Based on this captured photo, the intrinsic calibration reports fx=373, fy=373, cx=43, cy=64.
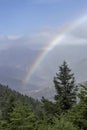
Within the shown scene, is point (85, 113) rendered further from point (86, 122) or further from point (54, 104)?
point (54, 104)

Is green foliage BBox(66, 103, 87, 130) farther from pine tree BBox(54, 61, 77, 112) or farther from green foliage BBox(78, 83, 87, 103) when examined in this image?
pine tree BBox(54, 61, 77, 112)

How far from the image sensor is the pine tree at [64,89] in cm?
4306

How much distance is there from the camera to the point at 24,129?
31234mm

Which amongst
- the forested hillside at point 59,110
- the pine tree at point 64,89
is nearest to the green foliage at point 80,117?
the forested hillside at point 59,110

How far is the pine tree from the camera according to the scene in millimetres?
43062

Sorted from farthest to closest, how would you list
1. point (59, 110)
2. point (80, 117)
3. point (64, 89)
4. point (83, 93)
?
point (64, 89) < point (59, 110) < point (83, 93) < point (80, 117)

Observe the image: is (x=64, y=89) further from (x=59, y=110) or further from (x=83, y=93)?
(x=83, y=93)

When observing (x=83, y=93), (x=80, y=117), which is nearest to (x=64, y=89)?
(x=83, y=93)

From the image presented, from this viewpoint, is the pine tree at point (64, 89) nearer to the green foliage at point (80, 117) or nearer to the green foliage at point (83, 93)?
the green foliage at point (83, 93)

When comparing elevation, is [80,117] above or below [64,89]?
below

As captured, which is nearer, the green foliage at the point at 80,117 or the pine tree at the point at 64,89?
the green foliage at the point at 80,117

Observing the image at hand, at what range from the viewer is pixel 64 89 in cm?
4394

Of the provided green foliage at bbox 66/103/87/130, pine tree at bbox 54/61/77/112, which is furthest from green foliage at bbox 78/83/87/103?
pine tree at bbox 54/61/77/112

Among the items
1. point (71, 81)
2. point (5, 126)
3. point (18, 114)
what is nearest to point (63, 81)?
point (71, 81)
